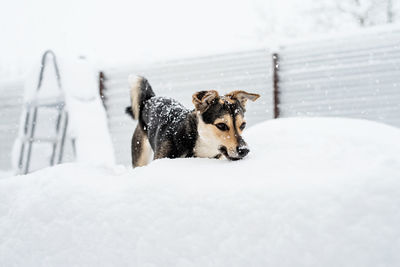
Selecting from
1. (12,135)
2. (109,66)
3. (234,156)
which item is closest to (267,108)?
(109,66)

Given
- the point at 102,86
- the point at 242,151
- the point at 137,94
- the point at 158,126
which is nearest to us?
the point at 242,151

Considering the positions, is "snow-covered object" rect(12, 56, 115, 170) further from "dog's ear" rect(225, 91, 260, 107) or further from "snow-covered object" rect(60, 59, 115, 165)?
"dog's ear" rect(225, 91, 260, 107)

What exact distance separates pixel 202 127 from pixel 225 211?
1667 mm

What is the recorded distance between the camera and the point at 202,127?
2816 millimetres

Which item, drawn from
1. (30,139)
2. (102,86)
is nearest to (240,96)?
(30,139)

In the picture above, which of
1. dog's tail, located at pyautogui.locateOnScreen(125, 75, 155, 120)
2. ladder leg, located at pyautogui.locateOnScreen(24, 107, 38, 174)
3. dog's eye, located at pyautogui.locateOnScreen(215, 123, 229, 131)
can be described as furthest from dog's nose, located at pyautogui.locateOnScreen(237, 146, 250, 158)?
ladder leg, located at pyautogui.locateOnScreen(24, 107, 38, 174)

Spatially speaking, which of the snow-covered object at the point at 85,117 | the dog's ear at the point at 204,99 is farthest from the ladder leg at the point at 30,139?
the dog's ear at the point at 204,99

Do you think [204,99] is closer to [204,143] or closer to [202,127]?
[202,127]

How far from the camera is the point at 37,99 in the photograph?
6070 millimetres

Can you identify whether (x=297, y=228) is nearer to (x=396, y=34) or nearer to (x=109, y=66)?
(x=396, y=34)

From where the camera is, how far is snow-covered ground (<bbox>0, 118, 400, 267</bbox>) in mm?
1046

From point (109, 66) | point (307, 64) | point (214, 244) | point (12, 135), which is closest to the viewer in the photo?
point (214, 244)

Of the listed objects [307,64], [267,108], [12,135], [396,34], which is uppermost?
[396,34]

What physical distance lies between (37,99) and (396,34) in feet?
21.3
